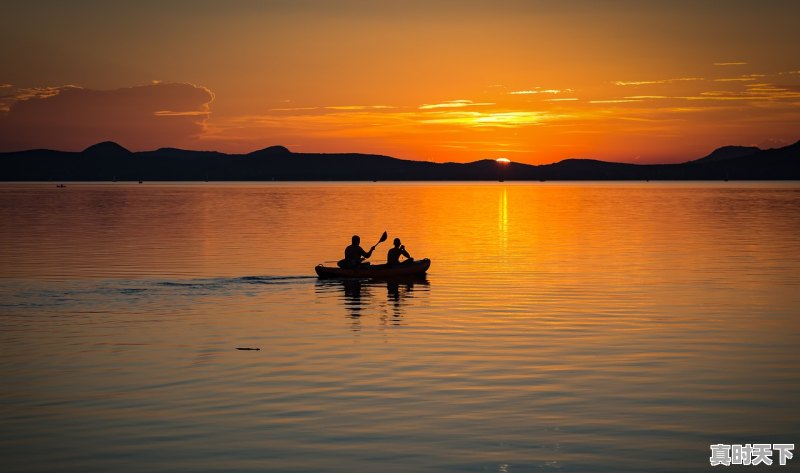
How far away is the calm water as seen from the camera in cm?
1494

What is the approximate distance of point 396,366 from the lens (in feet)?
70.1

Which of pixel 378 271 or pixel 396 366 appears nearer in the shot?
pixel 396 366

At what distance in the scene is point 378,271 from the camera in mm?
41344

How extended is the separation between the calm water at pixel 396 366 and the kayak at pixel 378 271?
1.72 feet

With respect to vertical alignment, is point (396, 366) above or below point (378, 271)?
below

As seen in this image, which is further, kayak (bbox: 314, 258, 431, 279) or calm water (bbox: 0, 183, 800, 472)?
kayak (bbox: 314, 258, 431, 279)

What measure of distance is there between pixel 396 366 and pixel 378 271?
65.8ft

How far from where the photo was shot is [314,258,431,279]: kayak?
40406mm

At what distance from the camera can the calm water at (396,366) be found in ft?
49.0

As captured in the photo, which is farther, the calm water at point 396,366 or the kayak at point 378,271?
the kayak at point 378,271

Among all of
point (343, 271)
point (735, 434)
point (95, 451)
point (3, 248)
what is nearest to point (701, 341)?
point (735, 434)

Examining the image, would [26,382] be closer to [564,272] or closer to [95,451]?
[95,451]

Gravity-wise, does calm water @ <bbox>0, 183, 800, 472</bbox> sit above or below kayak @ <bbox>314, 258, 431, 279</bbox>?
below

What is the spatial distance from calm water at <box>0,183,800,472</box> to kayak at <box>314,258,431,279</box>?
0.53 meters
